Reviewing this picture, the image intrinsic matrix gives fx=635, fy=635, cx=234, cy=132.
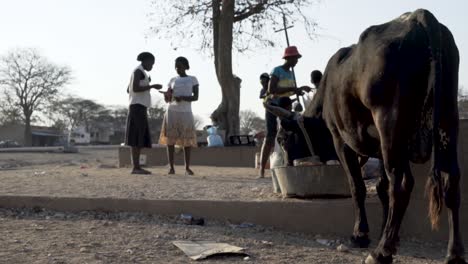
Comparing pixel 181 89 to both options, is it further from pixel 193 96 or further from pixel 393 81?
pixel 393 81

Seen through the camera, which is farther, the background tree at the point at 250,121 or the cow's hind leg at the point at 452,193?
the background tree at the point at 250,121

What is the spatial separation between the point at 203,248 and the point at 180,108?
4502mm

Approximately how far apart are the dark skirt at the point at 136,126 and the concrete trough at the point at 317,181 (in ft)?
11.6

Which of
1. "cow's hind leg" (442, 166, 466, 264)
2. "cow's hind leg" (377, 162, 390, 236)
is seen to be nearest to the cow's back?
"cow's hind leg" (442, 166, 466, 264)

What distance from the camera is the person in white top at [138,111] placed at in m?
8.84

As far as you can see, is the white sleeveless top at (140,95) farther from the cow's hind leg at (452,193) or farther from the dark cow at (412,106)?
the cow's hind leg at (452,193)

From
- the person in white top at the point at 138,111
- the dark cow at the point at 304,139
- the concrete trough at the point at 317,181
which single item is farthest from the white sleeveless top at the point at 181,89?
the concrete trough at the point at 317,181

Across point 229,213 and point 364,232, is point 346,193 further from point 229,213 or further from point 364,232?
point 229,213

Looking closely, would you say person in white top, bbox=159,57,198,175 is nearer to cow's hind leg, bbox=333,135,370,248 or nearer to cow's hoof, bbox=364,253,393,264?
cow's hind leg, bbox=333,135,370,248

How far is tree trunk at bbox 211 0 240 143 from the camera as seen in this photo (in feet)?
53.5

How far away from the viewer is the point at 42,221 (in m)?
5.59

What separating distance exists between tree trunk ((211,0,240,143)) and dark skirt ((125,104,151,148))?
23.5 feet

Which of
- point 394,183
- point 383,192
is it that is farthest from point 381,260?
point 383,192

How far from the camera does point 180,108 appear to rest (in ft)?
29.9
